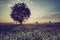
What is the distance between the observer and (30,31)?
1318 mm

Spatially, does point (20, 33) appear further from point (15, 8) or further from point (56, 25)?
point (56, 25)

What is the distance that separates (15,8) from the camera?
1.32 meters

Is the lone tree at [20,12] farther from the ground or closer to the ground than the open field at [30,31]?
farther from the ground

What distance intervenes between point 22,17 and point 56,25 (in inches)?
14.8

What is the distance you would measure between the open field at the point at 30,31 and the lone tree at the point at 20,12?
8 centimetres

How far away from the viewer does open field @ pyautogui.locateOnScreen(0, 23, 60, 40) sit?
1.30 metres

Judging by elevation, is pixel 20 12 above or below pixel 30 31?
above

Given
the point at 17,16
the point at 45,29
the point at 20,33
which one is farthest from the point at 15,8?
the point at 45,29

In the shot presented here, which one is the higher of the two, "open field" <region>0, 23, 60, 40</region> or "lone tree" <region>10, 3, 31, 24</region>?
"lone tree" <region>10, 3, 31, 24</region>

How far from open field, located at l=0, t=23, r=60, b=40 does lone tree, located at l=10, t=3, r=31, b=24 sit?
0.25ft

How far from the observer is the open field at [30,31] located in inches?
51.2

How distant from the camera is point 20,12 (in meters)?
1.32

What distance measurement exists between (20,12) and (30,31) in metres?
0.23

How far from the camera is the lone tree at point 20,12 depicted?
1.31 metres
